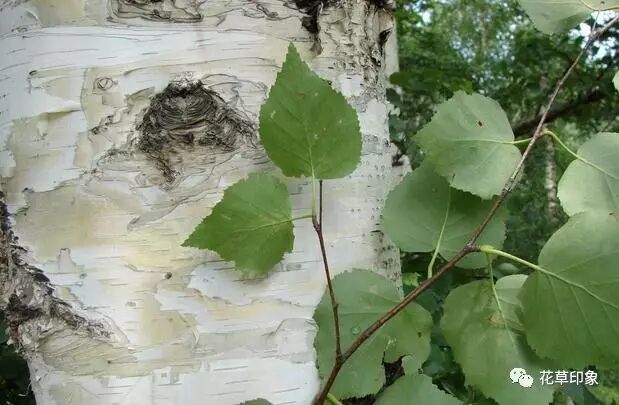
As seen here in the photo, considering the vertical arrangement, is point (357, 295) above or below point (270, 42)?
below

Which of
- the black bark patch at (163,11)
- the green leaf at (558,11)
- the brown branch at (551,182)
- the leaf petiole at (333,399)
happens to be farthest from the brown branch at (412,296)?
the brown branch at (551,182)

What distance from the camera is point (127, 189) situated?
41 centimetres

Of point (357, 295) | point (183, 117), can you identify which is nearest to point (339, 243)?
point (357, 295)

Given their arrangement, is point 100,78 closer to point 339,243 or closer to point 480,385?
point 339,243

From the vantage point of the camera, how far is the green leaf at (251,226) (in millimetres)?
393

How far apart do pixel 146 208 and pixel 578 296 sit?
1.05 ft

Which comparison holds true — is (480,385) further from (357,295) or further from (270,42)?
(270,42)

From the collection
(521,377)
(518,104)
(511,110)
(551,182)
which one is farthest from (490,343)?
(551,182)

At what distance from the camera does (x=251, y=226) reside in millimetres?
412

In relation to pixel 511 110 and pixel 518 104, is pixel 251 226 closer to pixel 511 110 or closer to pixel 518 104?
pixel 518 104

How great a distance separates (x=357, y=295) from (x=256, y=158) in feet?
0.42

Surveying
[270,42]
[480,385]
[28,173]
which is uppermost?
[270,42]

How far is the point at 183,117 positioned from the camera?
406mm

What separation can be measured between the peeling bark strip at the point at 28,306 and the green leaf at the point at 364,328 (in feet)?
0.52
